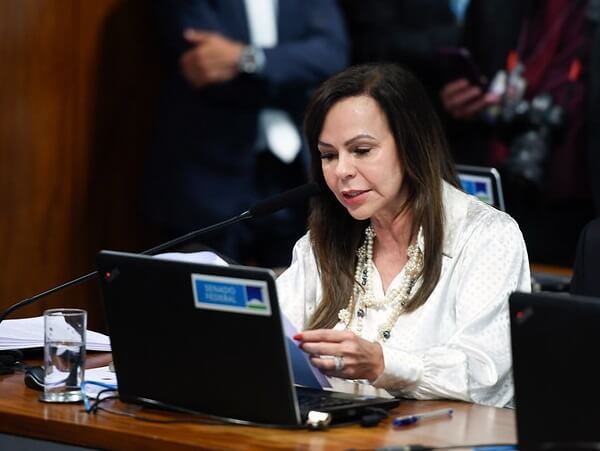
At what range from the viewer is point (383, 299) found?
2.85 m

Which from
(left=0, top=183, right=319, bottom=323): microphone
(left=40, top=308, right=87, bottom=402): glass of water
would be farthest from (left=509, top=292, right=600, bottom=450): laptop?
(left=40, top=308, right=87, bottom=402): glass of water

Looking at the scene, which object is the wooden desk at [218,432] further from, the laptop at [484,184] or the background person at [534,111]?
the background person at [534,111]

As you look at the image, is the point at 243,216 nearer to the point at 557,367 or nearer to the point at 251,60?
the point at 557,367

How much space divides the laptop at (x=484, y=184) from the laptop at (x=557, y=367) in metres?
1.62

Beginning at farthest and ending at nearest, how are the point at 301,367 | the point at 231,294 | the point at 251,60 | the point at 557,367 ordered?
the point at 251,60
the point at 301,367
the point at 231,294
the point at 557,367

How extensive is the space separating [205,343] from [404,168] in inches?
31.3

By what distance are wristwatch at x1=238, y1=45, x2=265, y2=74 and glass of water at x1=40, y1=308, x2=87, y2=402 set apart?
228 centimetres

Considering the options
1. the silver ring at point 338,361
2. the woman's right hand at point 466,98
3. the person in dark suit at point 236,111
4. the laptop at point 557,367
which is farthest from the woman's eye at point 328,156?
the person in dark suit at point 236,111

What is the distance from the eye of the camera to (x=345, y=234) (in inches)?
118

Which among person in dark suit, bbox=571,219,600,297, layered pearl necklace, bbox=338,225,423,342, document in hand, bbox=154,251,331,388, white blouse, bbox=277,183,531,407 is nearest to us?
document in hand, bbox=154,251,331,388

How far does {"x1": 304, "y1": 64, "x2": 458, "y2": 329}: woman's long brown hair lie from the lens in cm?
283

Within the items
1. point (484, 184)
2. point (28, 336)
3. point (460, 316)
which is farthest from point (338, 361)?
point (484, 184)

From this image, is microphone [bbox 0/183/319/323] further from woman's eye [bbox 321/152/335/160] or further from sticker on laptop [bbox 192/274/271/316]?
sticker on laptop [bbox 192/274/271/316]

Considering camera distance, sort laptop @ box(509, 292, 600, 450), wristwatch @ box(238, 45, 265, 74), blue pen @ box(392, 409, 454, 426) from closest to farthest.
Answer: laptop @ box(509, 292, 600, 450), blue pen @ box(392, 409, 454, 426), wristwatch @ box(238, 45, 265, 74)
